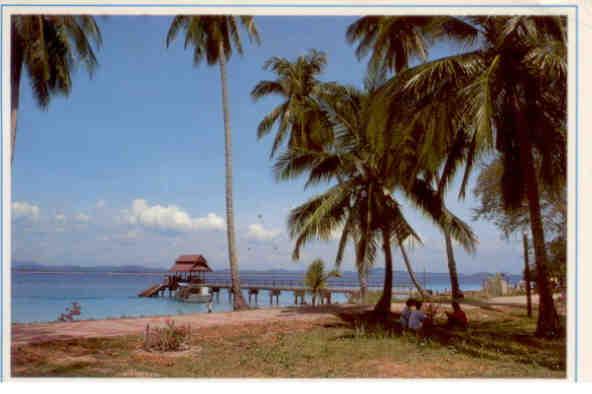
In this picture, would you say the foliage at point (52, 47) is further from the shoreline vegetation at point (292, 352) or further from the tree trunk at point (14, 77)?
the shoreline vegetation at point (292, 352)

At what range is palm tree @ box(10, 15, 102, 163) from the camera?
7027 millimetres

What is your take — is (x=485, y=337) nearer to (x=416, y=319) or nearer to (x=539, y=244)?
(x=416, y=319)

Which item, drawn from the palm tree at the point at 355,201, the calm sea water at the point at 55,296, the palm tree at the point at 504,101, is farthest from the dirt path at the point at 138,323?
the palm tree at the point at 504,101

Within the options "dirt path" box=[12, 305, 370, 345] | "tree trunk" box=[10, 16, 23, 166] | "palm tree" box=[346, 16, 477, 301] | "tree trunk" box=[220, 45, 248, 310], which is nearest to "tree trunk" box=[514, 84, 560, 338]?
"palm tree" box=[346, 16, 477, 301]

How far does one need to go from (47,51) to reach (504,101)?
6.60m

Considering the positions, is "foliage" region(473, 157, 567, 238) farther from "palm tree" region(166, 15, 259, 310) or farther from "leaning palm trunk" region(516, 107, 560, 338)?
"palm tree" region(166, 15, 259, 310)

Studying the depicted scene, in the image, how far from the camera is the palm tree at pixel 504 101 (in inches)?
298

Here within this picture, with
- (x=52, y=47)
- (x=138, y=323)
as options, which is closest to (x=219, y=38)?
(x=52, y=47)

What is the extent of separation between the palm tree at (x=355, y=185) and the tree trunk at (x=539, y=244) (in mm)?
1584

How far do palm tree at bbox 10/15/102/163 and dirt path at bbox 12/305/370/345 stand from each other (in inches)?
96.8

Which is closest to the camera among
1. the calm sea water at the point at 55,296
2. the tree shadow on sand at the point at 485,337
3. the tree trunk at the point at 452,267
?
the calm sea water at the point at 55,296

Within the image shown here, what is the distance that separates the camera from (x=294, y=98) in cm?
1401
